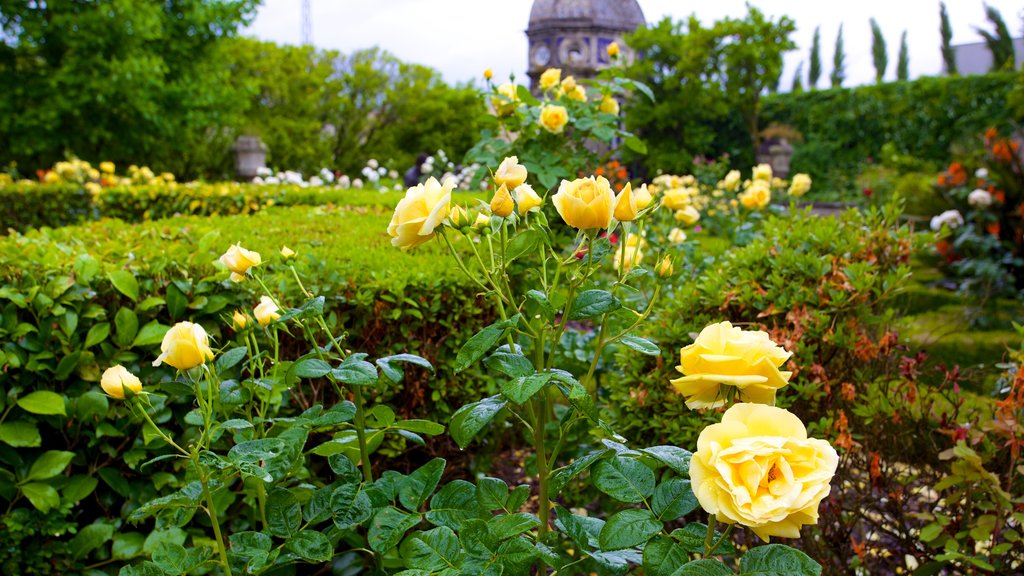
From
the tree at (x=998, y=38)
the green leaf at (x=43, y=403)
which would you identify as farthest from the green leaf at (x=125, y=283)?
the tree at (x=998, y=38)

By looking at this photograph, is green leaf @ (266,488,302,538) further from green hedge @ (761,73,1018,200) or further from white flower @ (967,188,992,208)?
green hedge @ (761,73,1018,200)

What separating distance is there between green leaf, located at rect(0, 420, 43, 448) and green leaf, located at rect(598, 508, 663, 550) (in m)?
1.67

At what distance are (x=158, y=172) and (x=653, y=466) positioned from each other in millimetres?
14885

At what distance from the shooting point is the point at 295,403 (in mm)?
2342

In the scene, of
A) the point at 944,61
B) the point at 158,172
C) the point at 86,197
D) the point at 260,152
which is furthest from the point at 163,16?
the point at 944,61

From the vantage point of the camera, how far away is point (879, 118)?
16.4 meters

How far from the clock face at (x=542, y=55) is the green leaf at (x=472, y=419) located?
1567 centimetres

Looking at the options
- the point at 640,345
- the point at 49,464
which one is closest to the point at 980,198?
the point at 640,345

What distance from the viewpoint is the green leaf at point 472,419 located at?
1.14 m

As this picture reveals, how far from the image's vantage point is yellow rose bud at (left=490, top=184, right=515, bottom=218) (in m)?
1.15

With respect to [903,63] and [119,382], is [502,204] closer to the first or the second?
[119,382]

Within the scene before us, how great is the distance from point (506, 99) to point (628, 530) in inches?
92.9

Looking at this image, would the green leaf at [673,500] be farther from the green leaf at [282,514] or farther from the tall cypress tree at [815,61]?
the tall cypress tree at [815,61]

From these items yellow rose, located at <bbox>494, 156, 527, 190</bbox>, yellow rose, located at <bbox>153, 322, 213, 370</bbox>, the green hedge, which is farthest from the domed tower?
yellow rose, located at <bbox>153, 322, 213, 370</bbox>
